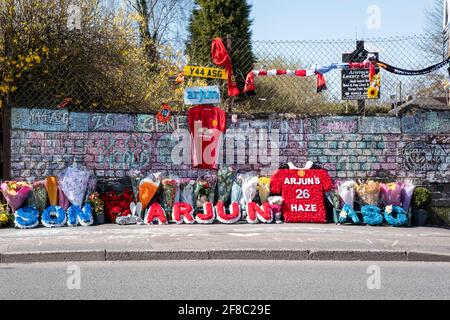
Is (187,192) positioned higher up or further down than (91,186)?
further down

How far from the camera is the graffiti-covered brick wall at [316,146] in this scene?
39.0 feet

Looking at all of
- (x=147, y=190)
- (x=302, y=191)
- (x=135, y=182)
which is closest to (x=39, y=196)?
(x=135, y=182)

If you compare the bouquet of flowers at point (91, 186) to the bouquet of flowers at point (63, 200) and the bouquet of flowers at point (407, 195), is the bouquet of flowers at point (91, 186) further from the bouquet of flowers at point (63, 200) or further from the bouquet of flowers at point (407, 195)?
the bouquet of flowers at point (407, 195)

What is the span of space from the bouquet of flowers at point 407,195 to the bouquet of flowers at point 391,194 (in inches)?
2.7

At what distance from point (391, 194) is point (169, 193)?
378cm

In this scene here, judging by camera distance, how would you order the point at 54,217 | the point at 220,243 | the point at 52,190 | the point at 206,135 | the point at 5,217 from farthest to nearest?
1. the point at 206,135
2. the point at 52,190
3. the point at 54,217
4. the point at 5,217
5. the point at 220,243

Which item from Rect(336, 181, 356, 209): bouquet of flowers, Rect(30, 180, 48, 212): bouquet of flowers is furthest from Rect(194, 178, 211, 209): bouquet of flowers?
Rect(30, 180, 48, 212): bouquet of flowers

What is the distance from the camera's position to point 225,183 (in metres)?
11.8

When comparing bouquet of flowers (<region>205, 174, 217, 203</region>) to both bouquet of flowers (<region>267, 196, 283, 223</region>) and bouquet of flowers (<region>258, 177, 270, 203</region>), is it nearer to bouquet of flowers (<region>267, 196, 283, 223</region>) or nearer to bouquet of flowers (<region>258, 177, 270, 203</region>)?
bouquet of flowers (<region>258, 177, 270, 203</region>)

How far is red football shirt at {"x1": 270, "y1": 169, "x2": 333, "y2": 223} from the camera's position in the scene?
11680mm

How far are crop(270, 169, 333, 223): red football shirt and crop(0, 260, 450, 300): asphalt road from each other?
10.1 ft

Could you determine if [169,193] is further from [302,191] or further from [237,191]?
[302,191]
